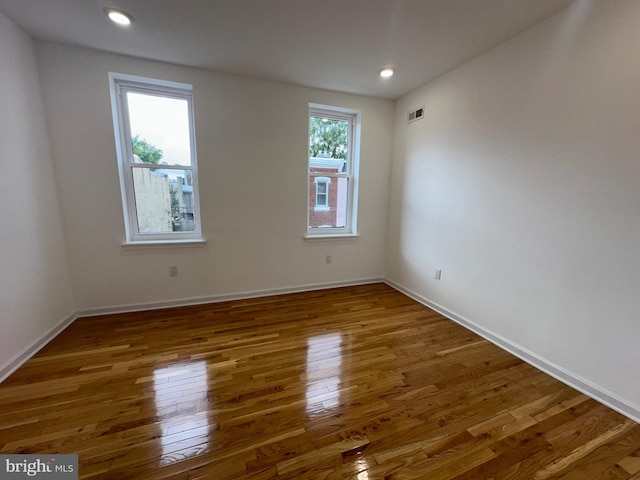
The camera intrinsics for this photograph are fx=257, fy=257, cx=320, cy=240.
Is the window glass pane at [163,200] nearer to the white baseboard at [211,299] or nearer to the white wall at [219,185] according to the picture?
the white wall at [219,185]

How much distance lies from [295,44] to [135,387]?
283 cm

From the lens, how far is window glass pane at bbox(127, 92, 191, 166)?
2.63m

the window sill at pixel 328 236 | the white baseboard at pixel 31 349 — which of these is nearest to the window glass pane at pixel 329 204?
the window sill at pixel 328 236

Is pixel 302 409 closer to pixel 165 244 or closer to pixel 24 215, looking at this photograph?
pixel 165 244

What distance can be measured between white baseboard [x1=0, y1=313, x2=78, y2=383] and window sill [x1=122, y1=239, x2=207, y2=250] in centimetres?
85

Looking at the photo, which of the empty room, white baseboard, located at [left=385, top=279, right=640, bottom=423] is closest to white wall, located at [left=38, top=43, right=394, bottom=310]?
the empty room

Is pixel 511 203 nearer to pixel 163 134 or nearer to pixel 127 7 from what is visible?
pixel 127 7

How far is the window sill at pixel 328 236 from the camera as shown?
333 cm

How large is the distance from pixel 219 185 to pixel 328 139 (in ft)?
5.01

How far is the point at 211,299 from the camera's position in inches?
119

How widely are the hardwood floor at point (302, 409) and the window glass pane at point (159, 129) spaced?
1.75 meters

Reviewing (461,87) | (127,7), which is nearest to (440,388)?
(461,87)

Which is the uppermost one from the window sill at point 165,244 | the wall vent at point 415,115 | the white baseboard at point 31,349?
the wall vent at point 415,115

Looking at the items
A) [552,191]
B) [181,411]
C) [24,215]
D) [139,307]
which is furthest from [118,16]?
[552,191]
